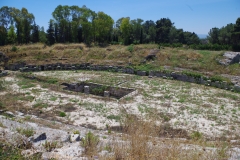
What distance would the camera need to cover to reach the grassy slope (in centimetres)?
2414

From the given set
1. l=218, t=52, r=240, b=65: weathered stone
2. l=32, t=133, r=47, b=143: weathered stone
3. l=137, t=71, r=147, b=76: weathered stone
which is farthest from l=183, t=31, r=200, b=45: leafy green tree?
l=32, t=133, r=47, b=143: weathered stone

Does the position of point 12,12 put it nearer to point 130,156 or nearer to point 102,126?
point 102,126

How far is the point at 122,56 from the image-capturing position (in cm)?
2908

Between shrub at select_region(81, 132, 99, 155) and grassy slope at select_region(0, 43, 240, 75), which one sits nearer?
shrub at select_region(81, 132, 99, 155)

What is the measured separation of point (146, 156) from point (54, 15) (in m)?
42.2

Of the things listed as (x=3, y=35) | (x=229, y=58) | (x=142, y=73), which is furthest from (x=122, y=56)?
(x=3, y=35)

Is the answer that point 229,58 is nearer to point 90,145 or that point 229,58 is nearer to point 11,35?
point 90,145

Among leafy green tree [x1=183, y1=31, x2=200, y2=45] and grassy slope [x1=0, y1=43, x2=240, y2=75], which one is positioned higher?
leafy green tree [x1=183, y1=31, x2=200, y2=45]

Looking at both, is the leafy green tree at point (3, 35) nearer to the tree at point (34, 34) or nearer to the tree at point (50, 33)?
the tree at point (34, 34)

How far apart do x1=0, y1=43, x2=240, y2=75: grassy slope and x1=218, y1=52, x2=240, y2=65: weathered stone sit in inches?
26.0

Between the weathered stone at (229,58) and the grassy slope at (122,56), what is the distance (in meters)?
0.66

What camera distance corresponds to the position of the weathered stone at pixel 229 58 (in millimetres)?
23766

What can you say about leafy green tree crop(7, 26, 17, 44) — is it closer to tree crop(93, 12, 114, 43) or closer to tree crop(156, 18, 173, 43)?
tree crop(93, 12, 114, 43)

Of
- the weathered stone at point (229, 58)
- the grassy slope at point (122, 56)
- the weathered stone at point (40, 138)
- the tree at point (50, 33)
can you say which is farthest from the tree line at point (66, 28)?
the weathered stone at point (40, 138)
